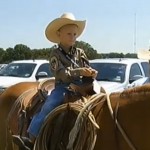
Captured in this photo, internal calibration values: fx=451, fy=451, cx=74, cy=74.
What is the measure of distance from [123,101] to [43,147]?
99 centimetres

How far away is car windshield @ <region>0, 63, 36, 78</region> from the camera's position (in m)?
15.5

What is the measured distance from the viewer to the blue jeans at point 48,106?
4762 millimetres

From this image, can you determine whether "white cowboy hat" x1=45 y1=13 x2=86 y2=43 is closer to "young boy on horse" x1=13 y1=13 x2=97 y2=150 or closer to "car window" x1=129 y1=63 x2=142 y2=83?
"young boy on horse" x1=13 y1=13 x2=97 y2=150

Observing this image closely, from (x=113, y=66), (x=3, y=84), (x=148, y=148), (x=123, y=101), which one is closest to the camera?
(x=148, y=148)

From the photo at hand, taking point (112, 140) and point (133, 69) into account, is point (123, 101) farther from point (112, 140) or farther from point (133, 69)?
point (133, 69)

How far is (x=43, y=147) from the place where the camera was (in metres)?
4.60

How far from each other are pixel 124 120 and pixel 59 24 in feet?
4.64

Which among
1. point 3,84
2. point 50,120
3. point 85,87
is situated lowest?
point 3,84

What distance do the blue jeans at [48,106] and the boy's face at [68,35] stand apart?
46 cm

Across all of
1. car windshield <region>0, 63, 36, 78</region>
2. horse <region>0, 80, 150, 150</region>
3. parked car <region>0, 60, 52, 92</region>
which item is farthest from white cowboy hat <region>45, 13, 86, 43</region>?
car windshield <region>0, 63, 36, 78</region>

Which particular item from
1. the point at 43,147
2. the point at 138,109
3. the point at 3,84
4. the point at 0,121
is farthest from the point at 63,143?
the point at 3,84

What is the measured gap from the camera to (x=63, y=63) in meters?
4.75

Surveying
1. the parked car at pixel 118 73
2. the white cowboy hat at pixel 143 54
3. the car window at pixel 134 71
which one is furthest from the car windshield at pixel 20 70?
the white cowboy hat at pixel 143 54

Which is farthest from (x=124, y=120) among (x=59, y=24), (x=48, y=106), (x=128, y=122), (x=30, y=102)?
(x=30, y=102)
